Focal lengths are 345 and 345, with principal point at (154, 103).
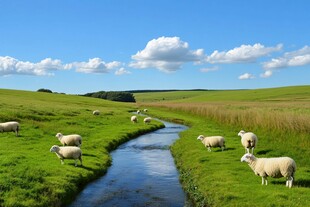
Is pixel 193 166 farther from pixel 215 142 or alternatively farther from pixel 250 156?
pixel 250 156

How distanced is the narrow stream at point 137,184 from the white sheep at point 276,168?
359 cm

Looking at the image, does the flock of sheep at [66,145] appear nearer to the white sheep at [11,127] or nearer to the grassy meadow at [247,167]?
the white sheep at [11,127]

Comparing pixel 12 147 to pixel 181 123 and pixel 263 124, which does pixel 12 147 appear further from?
pixel 181 123

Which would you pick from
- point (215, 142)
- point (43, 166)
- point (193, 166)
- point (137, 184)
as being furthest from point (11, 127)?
point (215, 142)

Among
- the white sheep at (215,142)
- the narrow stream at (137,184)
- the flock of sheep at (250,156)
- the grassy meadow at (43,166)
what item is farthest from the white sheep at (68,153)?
the white sheep at (215,142)

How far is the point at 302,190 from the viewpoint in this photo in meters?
13.5

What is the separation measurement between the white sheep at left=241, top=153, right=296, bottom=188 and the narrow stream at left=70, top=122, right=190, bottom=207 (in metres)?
3.59

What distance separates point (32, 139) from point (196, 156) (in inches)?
530

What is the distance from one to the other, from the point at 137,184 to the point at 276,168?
287 inches

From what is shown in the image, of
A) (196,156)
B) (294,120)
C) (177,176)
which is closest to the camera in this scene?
(177,176)

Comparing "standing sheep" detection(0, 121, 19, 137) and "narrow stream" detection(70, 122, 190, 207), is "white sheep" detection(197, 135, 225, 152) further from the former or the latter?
"standing sheep" detection(0, 121, 19, 137)

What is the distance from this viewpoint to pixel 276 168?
47.0ft

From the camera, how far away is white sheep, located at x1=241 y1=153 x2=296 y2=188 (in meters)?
13.9

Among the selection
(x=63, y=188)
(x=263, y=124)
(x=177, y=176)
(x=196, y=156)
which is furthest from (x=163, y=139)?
(x=63, y=188)
